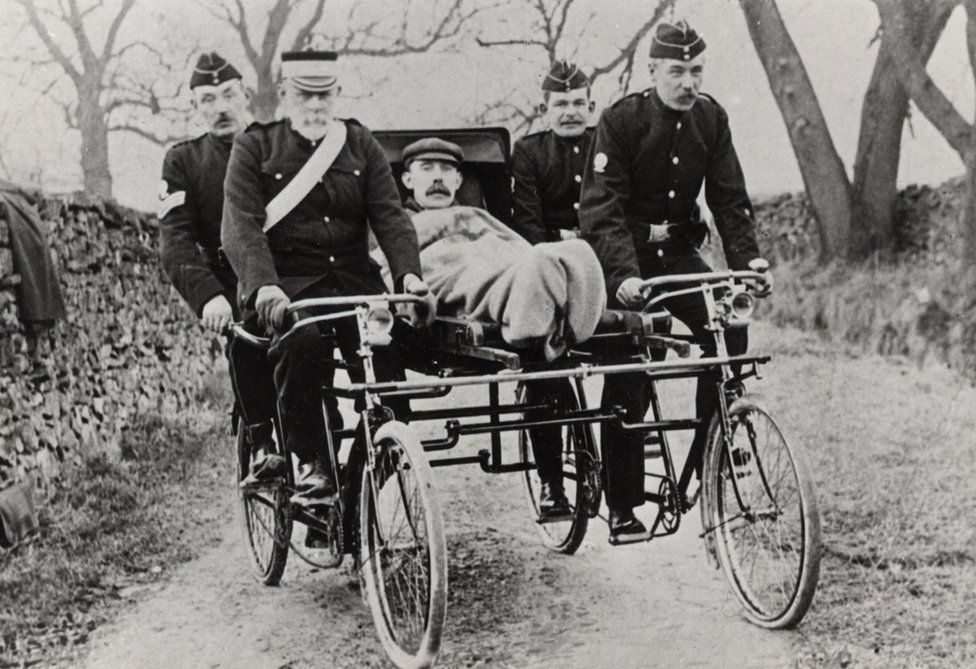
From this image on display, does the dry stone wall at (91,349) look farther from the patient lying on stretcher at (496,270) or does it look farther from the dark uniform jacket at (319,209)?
the patient lying on stretcher at (496,270)

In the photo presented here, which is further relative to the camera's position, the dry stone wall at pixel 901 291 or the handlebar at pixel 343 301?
the dry stone wall at pixel 901 291

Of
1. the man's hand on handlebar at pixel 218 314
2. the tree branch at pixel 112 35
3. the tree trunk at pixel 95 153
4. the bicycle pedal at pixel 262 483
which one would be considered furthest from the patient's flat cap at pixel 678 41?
the tree trunk at pixel 95 153

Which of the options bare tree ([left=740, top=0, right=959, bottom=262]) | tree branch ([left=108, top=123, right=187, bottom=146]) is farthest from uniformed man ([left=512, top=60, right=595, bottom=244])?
tree branch ([left=108, top=123, right=187, bottom=146])

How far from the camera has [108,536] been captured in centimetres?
579

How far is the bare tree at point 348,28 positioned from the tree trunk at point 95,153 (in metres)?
3.49

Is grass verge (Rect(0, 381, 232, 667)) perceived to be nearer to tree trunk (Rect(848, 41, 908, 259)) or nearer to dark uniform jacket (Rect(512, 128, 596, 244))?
dark uniform jacket (Rect(512, 128, 596, 244))

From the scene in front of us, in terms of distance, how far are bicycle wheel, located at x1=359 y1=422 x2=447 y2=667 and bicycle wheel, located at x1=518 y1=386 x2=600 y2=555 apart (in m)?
1.01

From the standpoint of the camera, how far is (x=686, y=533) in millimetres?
5449

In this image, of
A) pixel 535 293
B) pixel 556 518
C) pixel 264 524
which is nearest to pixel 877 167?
pixel 556 518

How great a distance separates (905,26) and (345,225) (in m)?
5.95

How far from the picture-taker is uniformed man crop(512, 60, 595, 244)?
549 centimetres

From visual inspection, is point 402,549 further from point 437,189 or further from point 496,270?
point 437,189

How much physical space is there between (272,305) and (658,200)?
1671 mm

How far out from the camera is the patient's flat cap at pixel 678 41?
4.27m
